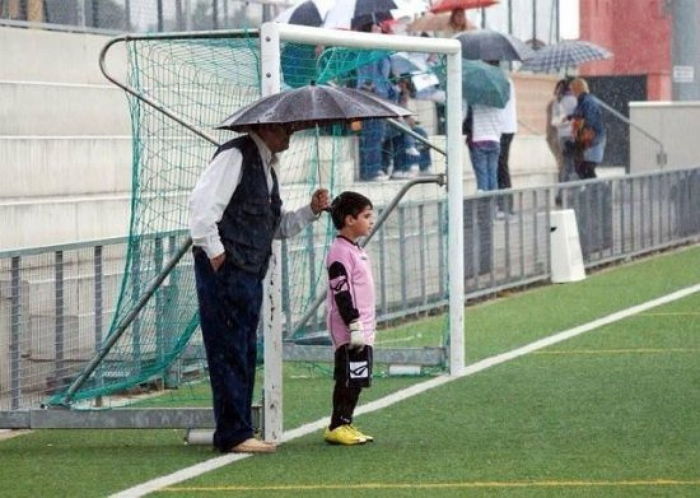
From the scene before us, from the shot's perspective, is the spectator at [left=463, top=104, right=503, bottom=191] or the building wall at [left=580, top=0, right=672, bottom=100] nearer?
the spectator at [left=463, top=104, right=503, bottom=191]

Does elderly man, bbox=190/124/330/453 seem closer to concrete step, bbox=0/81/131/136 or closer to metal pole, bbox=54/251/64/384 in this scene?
metal pole, bbox=54/251/64/384

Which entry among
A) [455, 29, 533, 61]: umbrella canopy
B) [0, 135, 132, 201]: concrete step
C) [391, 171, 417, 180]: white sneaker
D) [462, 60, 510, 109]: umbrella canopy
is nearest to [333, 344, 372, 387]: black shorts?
[0, 135, 132, 201]: concrete step

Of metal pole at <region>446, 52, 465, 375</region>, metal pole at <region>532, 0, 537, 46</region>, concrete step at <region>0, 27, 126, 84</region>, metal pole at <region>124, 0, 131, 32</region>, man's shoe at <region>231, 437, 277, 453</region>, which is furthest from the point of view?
metal pole at <region>532, 0, 537, 46</region>

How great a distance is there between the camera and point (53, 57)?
1920cm

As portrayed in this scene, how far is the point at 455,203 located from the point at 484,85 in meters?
8.50

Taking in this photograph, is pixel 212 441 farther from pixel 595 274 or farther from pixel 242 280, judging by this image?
pixel 595 274

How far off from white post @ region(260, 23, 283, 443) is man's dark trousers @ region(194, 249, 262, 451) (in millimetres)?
330

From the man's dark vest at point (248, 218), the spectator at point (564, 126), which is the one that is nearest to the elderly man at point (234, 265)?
the man's dark vest at point (248, 218)

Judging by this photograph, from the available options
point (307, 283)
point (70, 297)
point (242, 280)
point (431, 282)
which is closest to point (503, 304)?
point (431, 282)

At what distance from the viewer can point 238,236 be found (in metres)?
11.4

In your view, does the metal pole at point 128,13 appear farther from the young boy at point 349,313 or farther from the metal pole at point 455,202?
the young boy at point 349,313

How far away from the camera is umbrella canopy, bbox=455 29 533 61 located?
25.2 m

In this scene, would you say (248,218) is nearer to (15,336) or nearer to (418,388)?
(15,336)

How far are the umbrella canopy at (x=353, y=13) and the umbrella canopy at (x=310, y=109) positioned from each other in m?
11.8
